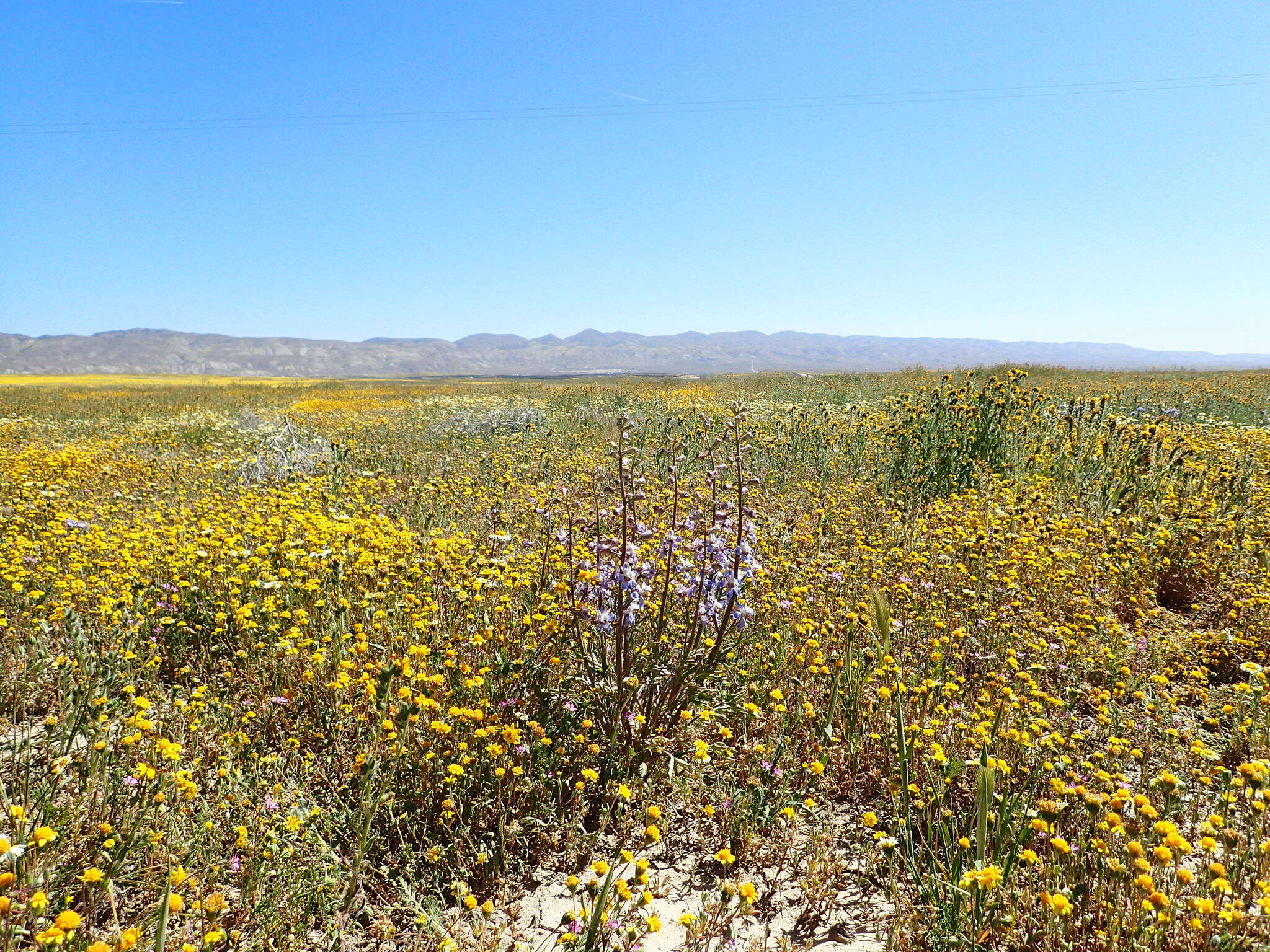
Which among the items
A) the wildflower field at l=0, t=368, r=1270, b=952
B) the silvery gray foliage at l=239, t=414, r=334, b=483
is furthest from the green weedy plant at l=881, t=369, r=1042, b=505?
the silvery gray foliage at l=239, t=414, r=334, b=483

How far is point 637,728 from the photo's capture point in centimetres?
304

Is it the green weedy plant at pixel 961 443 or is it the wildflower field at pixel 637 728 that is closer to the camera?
the wildflower field at pixel 637 728

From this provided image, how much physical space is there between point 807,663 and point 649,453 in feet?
21.8

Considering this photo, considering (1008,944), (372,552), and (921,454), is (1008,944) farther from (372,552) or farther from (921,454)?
(921,454)

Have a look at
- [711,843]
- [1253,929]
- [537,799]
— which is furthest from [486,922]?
[1253,929]

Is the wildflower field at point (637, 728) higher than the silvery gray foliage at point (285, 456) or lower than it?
lower

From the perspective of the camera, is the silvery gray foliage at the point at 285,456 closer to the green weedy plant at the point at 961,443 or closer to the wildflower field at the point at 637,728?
the wildflower field at the point at 637,728

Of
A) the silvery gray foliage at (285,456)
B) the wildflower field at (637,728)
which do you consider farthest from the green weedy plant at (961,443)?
the silvery gray foliage at (285,456)

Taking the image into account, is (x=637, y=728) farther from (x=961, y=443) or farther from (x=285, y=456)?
(x=285, y=456)

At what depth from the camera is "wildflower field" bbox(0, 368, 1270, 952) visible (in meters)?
2.21

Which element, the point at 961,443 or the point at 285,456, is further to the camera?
the point at 285,456

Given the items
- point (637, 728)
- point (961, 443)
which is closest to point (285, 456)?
point (637, 728)

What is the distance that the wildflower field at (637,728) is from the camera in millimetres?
2211

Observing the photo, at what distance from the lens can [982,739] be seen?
112 inches
